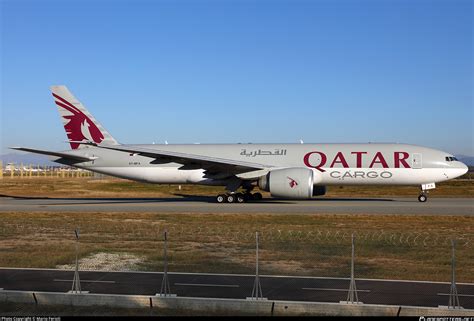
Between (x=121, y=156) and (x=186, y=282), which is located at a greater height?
(x=121, y=156)

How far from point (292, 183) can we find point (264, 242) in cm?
1551

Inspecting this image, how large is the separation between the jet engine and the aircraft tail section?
14.4 metres

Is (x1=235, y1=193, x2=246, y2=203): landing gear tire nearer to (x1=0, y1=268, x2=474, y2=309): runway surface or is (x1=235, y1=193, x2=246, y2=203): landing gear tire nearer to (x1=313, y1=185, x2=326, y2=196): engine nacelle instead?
(x1=313, y1=185, x2=326, y2=196): engine nacelle

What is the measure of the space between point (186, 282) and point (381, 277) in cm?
477

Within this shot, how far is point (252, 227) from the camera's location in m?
22.8

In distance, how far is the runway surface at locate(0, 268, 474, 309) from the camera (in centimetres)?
1128

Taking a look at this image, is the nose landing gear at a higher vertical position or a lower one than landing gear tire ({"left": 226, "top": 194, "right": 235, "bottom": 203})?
higher

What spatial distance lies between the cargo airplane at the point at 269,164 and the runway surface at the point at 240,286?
20.5 meters

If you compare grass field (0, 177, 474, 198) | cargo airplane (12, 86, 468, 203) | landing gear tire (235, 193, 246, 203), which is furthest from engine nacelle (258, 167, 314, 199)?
grass field (0, 177, 474, 198)

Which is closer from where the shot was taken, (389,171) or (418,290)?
(418,290)

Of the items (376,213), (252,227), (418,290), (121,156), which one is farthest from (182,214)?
(418,290)

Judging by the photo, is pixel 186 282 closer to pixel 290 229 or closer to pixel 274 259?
pixel 274 259

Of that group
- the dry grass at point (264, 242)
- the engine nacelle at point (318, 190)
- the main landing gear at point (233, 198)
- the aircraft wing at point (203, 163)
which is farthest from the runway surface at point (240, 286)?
the engine nacelle at point (318, 190)

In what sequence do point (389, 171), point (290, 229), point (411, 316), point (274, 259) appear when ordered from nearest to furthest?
point (411, 316)
point (274, 259)
point (290, 229)
point (389, 171)
